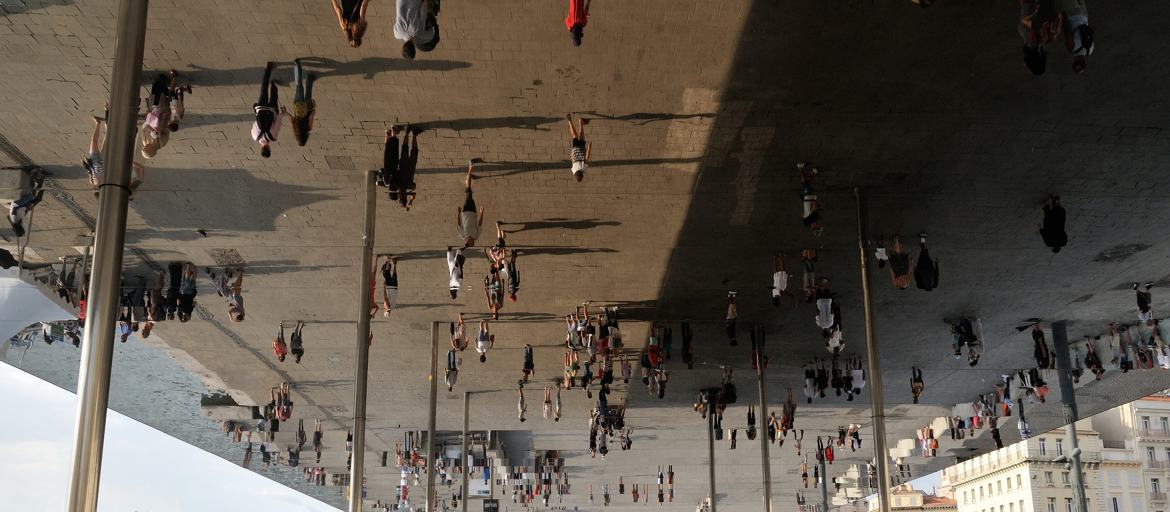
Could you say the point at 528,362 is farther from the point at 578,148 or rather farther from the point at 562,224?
the point at 578,148

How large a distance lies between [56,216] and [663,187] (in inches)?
380

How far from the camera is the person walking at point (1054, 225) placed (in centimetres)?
1498

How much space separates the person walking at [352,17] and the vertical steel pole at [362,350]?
471cm

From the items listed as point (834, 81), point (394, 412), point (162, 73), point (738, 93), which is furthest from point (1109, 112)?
point (394, 412)

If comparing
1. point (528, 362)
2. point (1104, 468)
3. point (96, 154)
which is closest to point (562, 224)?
point (528, 362)

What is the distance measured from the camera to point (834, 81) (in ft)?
39.3

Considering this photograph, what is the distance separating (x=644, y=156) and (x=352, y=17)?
538 cm

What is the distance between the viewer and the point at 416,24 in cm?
914

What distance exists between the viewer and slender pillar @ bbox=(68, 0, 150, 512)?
22.4 ft

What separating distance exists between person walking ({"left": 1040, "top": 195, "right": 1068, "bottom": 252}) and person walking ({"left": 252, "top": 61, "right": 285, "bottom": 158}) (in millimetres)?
11191

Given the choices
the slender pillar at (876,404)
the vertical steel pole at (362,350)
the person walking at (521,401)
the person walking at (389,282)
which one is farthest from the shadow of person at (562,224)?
the person walking at (521,401)

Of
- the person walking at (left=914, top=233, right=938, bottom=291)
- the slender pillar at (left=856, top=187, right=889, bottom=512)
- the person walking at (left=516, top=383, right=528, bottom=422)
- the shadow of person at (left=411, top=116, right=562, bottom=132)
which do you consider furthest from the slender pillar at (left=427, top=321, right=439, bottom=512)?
the person walking at (left=914, top=233, right=938, bottom=291)

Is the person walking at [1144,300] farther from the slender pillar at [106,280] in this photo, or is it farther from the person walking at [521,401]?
the slender pillar at [106,280]

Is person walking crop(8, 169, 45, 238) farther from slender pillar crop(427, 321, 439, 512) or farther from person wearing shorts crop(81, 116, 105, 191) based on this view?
slender pillar crop(427, 321, 439, 512)
